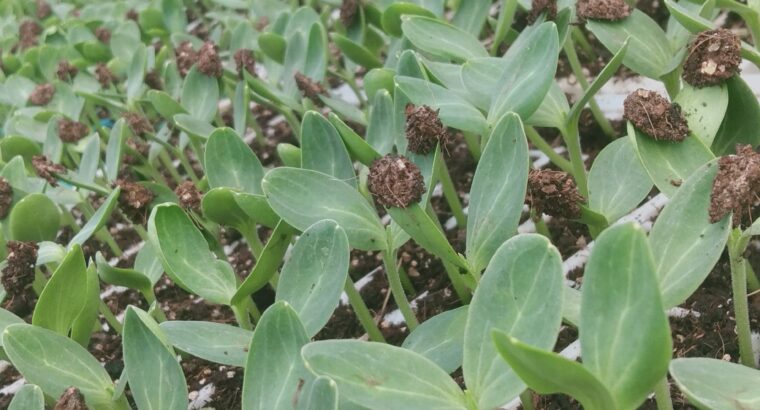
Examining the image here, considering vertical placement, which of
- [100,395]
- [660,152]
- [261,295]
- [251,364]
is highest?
[660,152]

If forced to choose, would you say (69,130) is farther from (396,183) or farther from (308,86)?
(396,183)

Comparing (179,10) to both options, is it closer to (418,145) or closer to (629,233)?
A: (418,145)

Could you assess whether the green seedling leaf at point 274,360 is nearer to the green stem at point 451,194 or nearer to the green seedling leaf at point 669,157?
the green seedling leaf at point 669,157

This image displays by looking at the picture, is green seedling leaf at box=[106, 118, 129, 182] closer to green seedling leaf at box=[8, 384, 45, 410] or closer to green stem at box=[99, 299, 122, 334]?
green stem at box=[99, 299, 122, 334]

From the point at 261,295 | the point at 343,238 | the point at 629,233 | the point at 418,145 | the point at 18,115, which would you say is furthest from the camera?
the point at 18,115

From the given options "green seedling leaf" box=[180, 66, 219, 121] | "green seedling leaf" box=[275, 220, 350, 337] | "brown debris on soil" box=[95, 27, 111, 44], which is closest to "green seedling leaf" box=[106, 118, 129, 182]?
"green seedling leaf" box=[180, 66, 219, 121]

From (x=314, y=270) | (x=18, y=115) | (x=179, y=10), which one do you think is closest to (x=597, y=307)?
(x=314, y=270)
